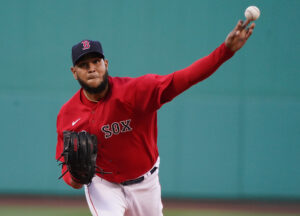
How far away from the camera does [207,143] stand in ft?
16.6

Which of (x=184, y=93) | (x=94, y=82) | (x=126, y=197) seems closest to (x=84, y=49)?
(x=94, y=82)

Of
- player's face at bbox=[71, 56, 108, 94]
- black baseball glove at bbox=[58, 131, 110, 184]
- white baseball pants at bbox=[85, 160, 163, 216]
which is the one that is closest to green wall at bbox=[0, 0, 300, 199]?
white baseball pants at bbox=[85, 160, 163, 216]

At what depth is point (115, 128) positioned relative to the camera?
2.44m

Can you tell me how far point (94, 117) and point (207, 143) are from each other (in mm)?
2895

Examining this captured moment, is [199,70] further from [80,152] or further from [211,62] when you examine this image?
[80,152]

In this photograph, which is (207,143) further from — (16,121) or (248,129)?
(16,121)

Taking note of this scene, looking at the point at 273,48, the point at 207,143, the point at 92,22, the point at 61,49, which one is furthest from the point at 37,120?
the point at 273,48

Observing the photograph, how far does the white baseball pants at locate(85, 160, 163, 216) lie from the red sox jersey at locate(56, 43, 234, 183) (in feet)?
0.23

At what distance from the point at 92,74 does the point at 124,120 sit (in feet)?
1.26

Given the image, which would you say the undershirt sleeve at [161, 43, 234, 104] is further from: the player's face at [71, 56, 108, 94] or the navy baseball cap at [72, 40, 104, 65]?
the navy baseball cap at [72, 40, 104, 65]

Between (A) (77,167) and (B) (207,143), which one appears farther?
(B) (207,143)

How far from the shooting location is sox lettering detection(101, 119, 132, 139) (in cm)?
243

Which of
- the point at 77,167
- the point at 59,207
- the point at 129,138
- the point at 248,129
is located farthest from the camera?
the point at 248,129

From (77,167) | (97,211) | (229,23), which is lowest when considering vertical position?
(97,211)
